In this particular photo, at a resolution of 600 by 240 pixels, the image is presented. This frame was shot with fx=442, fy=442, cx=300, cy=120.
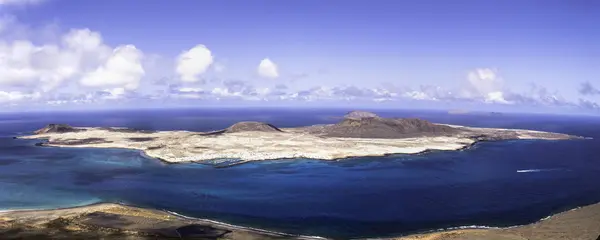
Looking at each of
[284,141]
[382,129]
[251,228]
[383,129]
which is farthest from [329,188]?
[383,129]

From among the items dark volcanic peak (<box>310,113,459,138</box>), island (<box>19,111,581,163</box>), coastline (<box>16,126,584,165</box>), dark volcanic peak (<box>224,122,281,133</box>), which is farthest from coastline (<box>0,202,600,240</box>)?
dark volcanic peak (<box>224,122,281,133</box>)

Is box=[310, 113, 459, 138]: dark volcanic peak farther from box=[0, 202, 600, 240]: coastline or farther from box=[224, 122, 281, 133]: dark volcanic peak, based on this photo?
box=[0, 202, 600, 240]: coastline

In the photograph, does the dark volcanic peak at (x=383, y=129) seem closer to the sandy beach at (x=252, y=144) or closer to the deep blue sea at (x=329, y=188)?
the sandy beach at (x=252, y=144)

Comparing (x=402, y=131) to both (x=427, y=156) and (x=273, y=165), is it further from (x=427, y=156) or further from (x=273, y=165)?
(x=273, y=165)

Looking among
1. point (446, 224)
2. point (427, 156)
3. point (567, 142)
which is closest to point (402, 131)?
point (427, 156)

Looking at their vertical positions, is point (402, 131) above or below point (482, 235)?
above

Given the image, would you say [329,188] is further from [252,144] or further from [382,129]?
[382,129]

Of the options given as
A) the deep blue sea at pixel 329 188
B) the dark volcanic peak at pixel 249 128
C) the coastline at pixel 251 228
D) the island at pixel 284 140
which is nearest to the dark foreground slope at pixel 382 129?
the island at pixel 284 140
